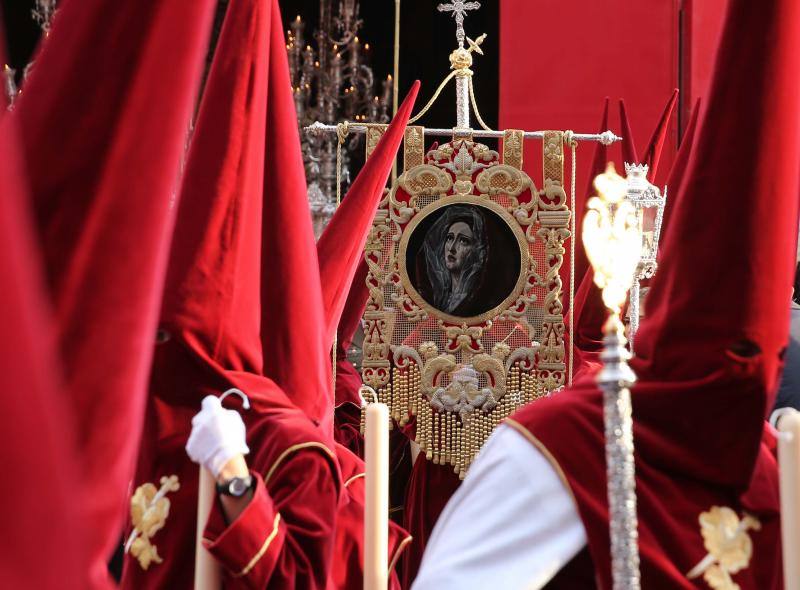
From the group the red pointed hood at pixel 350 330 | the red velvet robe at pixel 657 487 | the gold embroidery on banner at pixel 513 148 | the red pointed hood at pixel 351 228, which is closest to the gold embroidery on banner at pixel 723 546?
the red velvet robe at pixel 657 487

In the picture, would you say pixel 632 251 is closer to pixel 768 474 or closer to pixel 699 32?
pixel 768 474

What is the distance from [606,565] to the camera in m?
1.21

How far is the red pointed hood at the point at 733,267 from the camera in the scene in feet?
4.23

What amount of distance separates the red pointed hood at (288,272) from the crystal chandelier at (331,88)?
443cm

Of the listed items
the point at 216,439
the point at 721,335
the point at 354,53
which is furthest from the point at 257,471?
the point at 354,53

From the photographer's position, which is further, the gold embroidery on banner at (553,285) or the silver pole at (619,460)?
the gold embroidery on banner at (553,285)

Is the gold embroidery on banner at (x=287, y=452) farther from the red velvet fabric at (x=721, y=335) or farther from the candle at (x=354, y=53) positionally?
the candle at (x=354, y=53)

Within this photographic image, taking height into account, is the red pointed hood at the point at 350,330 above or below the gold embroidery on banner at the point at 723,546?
below

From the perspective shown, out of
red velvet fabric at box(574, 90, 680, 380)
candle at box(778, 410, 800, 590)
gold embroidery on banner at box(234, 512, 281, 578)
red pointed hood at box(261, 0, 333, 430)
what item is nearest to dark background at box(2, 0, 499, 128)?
red velvet fabric at box(574, 90, 680, 380)

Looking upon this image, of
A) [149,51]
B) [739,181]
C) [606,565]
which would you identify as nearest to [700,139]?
[739,181]

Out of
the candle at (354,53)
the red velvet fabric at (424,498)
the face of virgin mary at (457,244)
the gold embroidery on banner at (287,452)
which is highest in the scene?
the candle at (354,53)

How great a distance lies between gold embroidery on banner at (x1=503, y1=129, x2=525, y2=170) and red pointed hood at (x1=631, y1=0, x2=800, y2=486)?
5.99 feet

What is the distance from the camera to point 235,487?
1.71 m

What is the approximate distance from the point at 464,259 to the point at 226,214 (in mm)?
1233
